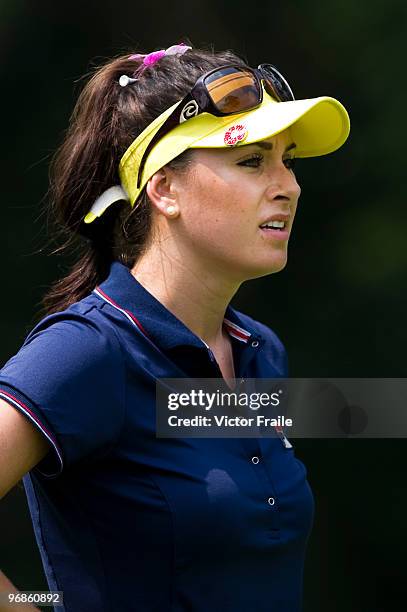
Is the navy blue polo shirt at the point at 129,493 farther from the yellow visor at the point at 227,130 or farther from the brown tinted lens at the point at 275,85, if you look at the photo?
the brown tinted lens at the point at 275,85

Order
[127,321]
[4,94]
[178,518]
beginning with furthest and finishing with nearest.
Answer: [4,94] < [127,321] < [178,518]

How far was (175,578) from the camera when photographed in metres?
1.78

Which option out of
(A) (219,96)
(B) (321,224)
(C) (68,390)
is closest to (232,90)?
(A) (219,96)

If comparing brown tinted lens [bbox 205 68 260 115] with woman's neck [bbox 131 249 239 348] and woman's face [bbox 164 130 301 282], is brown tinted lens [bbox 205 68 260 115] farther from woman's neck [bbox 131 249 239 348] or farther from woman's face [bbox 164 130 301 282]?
woman's neck [bbox 131 249 239 348]

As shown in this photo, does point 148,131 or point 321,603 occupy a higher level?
point 148,131

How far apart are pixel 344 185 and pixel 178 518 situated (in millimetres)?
2483

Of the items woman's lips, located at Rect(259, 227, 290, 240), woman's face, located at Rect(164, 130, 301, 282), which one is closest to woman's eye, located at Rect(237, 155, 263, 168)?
woman's face, located at Rect(164, 130, 301, 282)

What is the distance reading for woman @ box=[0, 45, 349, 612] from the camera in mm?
1770

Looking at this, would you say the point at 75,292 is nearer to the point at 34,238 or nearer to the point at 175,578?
the point at 175,578

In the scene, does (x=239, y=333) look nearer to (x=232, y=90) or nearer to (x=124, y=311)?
(x=124, y=311)

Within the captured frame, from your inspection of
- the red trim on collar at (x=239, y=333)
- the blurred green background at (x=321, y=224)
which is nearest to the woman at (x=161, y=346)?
the red trim on collar at (x=239, y=333)

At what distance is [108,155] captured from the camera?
2168mm

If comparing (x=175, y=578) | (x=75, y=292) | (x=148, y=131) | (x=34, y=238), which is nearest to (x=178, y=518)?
(x=175, y=578)

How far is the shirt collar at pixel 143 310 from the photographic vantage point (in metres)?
1.93
